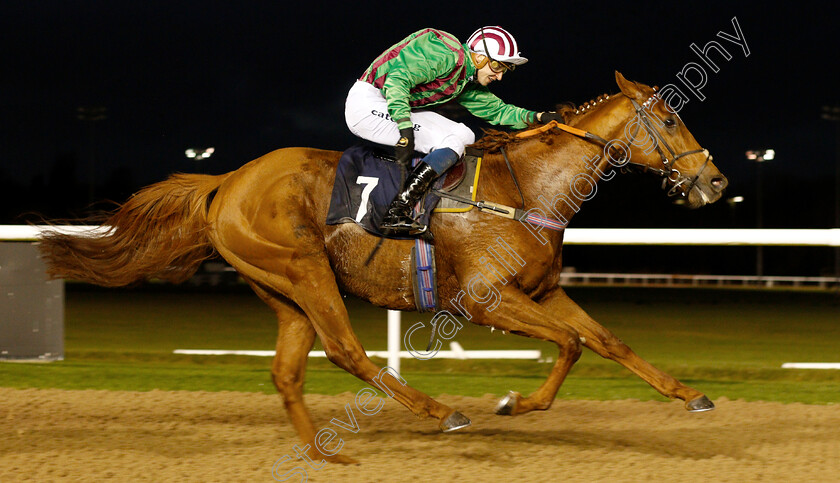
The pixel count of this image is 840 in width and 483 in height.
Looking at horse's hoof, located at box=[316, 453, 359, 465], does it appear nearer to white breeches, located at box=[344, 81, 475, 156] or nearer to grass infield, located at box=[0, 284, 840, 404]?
white breeches, located at box=[344, 81, 475, 156]

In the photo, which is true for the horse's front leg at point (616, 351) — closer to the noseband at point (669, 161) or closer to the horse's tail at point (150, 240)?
the noseband at point (669, 161)

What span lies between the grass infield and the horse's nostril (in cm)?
187

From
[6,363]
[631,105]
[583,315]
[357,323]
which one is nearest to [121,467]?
[583,315]

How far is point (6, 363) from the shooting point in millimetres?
6441

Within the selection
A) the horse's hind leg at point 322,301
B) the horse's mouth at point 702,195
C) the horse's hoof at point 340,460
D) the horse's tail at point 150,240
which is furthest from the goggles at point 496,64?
the horse's hoof at point 340,460

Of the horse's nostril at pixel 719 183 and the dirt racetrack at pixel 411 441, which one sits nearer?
the dirt racetrack at pixel 411 441

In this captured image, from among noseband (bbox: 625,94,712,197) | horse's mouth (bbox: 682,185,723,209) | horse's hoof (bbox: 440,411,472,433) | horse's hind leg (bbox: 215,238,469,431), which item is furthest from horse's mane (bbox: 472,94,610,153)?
horse's hoof (bbox: 440,411,472,433)

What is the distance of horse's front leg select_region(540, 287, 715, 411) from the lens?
3.71 m

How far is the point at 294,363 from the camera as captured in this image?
13.3ft

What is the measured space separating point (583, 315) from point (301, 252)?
137 cm

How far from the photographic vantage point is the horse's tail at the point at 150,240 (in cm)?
428

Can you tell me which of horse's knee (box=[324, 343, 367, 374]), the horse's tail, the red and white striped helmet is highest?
the red and white striped helmet

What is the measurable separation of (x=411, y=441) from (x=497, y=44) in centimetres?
195

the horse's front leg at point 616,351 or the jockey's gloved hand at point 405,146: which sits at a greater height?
the jockey's gloved hand at point 405,146
